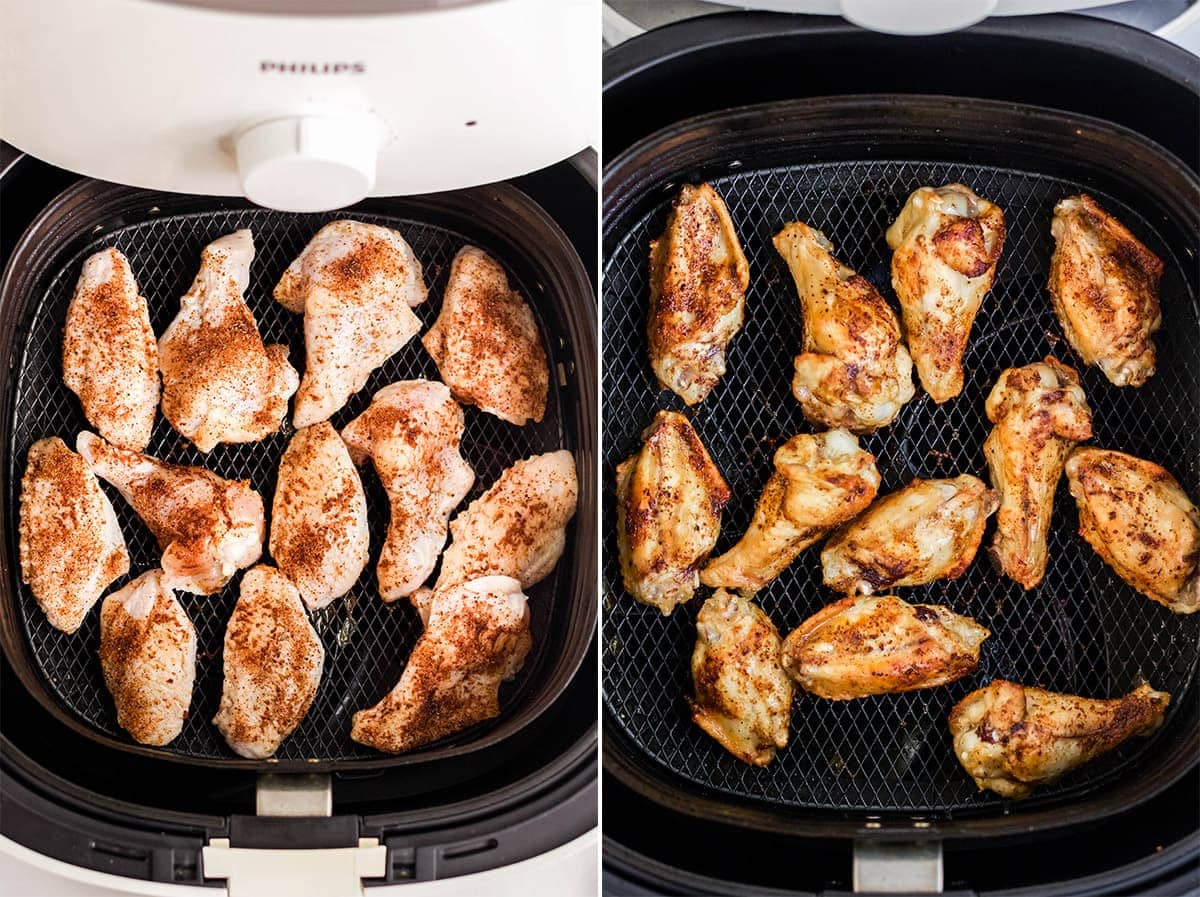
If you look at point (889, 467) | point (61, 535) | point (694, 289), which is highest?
point (694, 289)

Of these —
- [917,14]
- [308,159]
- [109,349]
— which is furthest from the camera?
[109,349]

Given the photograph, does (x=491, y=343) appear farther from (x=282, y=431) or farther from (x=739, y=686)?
(x=739, y=686)

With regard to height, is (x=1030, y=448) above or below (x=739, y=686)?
above

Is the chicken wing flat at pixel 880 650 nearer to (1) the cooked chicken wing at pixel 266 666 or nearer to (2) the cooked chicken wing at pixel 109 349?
(1) the cooked chicken wing at pixel 266 666

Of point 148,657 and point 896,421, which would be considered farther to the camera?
point 896,421

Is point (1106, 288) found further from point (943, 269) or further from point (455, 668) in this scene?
point (455, 668)

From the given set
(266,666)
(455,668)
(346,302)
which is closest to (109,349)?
(346,302)

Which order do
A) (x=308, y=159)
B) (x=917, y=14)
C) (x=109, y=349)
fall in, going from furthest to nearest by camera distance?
(x=109, y=349) < (x=917, y=14) < (x=308, y=159)
